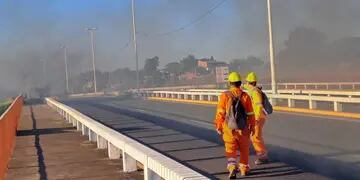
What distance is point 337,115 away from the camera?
72.3 ft

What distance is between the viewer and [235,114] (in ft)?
28.9

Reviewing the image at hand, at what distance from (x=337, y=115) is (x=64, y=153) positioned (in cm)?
1155

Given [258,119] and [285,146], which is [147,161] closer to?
[258,119]

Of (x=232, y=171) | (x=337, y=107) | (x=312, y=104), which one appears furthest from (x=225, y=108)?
(x=312, y=104)

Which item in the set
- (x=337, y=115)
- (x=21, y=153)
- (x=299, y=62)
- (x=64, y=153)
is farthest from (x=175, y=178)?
(x=299, y=62)

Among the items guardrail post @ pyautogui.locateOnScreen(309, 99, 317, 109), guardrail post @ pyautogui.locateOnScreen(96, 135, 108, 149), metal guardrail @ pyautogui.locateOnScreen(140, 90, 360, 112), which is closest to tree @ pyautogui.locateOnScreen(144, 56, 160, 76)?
metal guardrail @ pyautogui.locateOnScreen(140, 90, 360, 112)

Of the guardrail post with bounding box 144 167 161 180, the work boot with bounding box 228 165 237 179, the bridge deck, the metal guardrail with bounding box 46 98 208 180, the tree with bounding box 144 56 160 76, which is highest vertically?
the tree with bounding box 144 56 160 76

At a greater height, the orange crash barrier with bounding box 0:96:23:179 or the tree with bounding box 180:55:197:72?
the tree with bounding box 180:55:197:72

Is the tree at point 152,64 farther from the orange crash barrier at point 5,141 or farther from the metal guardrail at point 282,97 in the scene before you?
the orange crash barrier at point 5,141

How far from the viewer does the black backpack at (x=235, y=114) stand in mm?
8773

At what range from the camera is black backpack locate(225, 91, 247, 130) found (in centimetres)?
877

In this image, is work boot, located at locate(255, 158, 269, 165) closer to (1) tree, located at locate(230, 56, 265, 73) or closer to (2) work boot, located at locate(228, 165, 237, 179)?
(2) work boot, located at locate(228, 165, 237, 179)

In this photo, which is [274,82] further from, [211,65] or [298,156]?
[211,65]

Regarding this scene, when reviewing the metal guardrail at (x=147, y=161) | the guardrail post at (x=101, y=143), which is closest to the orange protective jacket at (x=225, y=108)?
the metal guardrail at (x=147, y=161)
